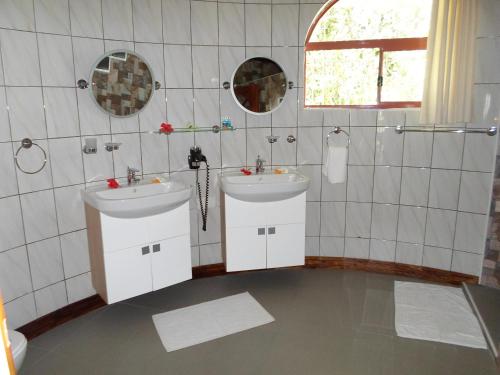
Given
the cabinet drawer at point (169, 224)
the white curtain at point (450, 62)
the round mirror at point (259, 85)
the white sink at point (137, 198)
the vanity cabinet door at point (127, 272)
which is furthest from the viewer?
the round mirror at point (259, 85)

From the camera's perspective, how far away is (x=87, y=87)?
8.89 ft

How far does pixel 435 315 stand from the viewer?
9.12 ft

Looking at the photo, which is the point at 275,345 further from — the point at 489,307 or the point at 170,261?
the point at 489,307

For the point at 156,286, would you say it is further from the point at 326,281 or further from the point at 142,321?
the point at 326,281

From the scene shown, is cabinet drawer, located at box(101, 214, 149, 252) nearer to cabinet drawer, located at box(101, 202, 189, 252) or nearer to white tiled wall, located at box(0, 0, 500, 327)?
cabinet drawer, located at box(101, 202, 189, 252)

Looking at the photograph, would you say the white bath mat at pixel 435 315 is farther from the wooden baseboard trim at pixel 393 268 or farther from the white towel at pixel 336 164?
the white towel at pixel 336 164

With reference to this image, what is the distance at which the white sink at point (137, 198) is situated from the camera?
247cm

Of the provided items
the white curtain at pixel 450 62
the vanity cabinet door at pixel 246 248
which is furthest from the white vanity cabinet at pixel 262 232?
the white curtain at pixel 450 62

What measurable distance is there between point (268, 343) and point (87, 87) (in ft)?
6.79

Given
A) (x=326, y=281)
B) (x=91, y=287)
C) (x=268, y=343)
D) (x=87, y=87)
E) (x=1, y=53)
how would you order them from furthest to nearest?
(x=326, y=281) < (x=91, y=287) < (x=87, y=87) < (x=268, y=343) < (x=1, y=53)

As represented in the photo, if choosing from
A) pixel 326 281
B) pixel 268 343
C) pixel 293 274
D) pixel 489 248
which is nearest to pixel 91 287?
pixel 268 343

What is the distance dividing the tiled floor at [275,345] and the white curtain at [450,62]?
1.46 meters

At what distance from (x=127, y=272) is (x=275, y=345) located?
1.07 meters

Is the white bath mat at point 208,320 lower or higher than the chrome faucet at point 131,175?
lower
